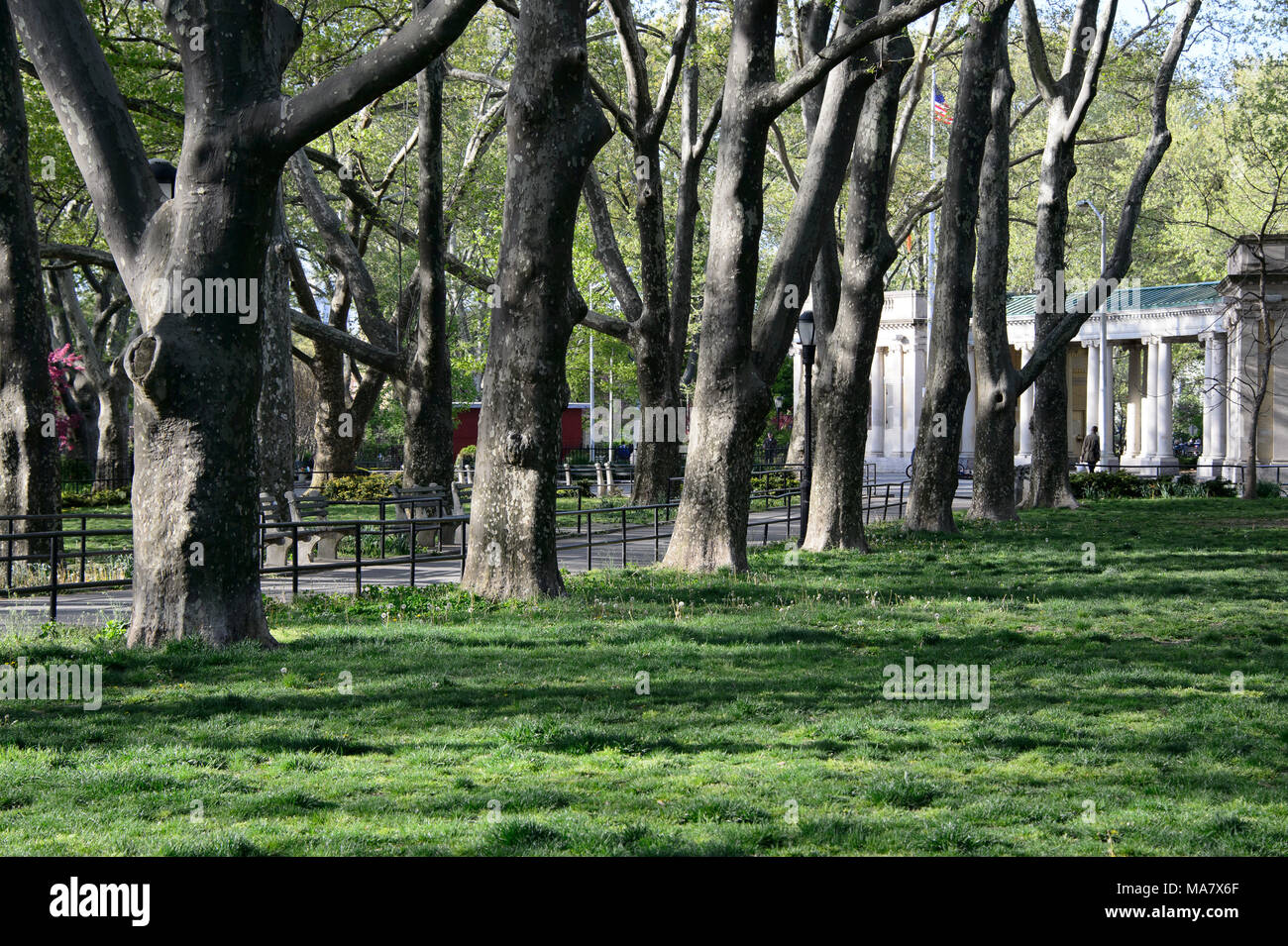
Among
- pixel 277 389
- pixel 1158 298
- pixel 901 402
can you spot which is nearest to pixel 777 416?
pixel 901 402

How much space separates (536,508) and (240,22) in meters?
4.92

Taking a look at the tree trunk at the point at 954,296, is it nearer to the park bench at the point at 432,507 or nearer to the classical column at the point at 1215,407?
the park bench at the point at 432,507

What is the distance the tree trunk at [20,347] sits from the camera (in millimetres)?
13289

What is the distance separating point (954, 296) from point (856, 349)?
4277mm

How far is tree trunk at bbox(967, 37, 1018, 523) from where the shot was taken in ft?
78.0

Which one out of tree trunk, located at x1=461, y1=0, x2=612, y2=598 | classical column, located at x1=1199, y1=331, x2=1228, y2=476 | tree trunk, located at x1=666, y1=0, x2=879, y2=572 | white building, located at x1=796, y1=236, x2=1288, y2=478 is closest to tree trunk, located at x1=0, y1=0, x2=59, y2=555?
tree trunk, located at x1=461, y1=0, x2=612, y2=598

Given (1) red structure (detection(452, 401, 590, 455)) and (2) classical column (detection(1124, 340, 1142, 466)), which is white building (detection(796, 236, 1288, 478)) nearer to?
(2) classical column (detection(1124, 340, 1142, 466))

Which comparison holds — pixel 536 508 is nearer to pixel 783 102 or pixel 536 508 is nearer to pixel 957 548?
pixel 783 102

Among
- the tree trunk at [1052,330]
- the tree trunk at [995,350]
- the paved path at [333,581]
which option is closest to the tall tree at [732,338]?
the paved path at [333,581]

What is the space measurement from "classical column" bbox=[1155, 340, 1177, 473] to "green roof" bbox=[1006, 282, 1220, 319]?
1.73 m

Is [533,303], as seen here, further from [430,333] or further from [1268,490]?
[1268,490]

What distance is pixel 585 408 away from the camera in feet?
235

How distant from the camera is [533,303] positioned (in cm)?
1158
